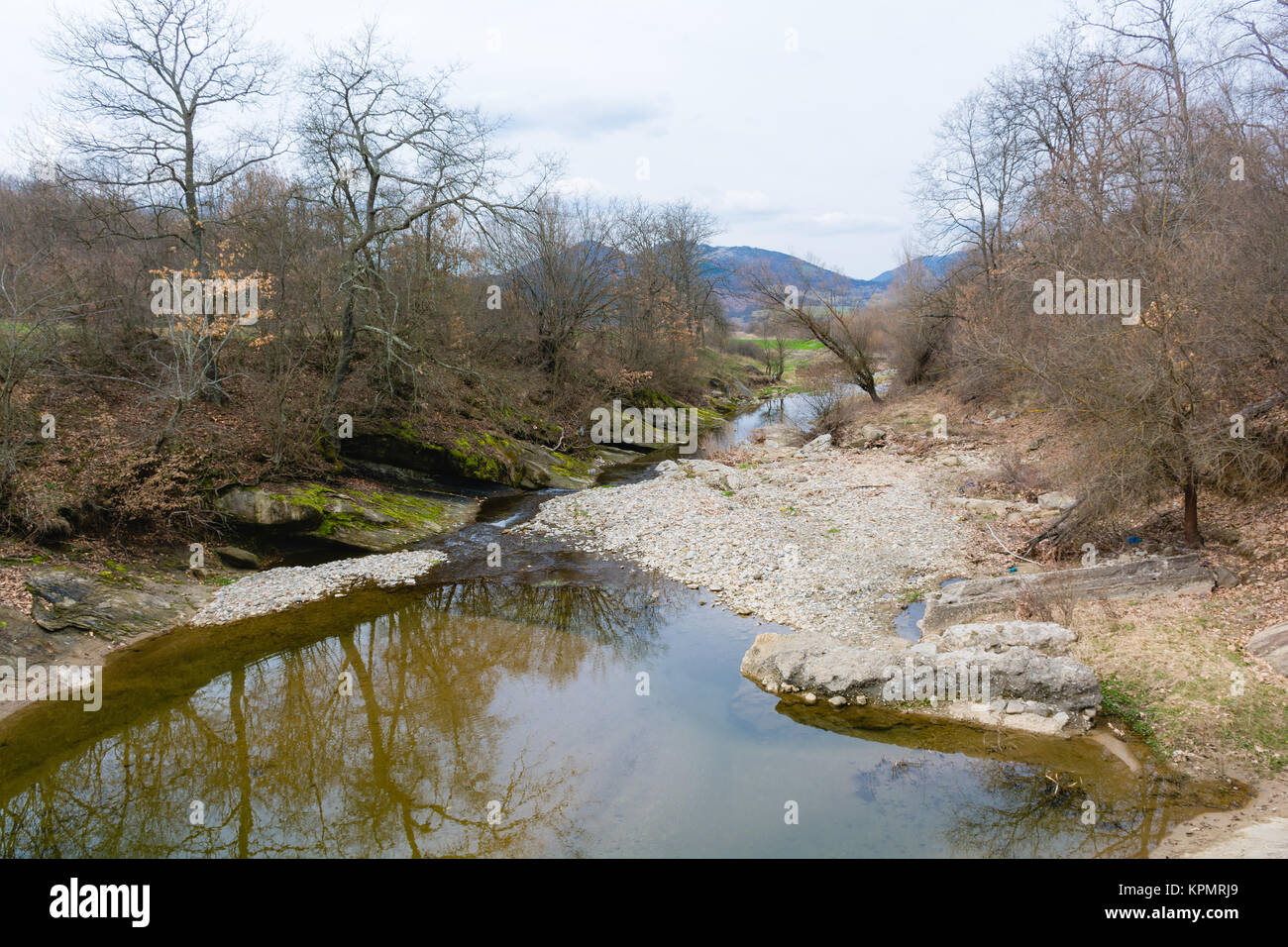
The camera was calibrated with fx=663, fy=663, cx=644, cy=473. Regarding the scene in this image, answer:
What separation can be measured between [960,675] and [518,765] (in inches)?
224

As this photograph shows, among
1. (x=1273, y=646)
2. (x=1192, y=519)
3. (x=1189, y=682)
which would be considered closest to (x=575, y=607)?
(x=1189, y=682)

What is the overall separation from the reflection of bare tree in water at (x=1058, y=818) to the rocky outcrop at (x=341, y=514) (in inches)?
526

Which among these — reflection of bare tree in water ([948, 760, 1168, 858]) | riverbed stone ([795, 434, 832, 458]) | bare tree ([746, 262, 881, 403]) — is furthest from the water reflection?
bare tree ([746, 262, 881, 403])

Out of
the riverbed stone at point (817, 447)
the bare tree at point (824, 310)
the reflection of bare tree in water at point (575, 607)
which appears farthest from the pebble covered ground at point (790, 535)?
the bare tree at point (824, 310)

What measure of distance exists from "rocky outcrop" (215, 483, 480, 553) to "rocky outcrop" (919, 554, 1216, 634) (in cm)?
1216

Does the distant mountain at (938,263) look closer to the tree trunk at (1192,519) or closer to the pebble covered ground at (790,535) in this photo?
the pebble covered ground at (790,535)

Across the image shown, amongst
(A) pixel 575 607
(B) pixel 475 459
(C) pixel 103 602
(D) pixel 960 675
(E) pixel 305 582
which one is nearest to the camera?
(D) pixel 960 675

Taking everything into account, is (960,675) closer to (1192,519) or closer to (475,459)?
(1192,519)

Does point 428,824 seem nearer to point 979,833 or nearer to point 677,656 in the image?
point 677,656

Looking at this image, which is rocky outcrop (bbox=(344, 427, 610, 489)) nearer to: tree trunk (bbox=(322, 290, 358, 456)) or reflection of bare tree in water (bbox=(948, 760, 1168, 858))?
tree trunk (bbox=(322, 290, 358, 456))

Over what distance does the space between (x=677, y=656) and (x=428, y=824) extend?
15.4 ft

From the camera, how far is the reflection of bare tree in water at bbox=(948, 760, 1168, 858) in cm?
619

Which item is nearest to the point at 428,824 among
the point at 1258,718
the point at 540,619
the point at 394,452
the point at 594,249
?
the point at 540,619

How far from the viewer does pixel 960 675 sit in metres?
8.58
